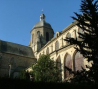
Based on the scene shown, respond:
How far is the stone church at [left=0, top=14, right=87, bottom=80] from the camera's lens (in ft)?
89.9

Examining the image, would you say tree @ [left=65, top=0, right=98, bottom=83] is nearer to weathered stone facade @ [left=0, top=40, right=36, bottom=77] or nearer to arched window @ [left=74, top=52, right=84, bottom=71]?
arched window @ [left=74, top=52, right=84, bottom=71]

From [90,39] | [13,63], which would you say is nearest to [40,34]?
[13,63]

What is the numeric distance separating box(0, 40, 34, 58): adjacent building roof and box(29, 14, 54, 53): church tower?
1.97 metres

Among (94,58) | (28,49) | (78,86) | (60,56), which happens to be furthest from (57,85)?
(28,49)

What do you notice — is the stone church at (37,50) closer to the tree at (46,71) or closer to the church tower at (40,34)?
the church tower at (40,34)

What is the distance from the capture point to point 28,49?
47281 millimetres

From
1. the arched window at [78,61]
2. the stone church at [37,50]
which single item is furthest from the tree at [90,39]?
the stone church at [37,50]

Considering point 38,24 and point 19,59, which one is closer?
point 19,59

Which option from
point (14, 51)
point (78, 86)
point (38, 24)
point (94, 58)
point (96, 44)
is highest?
point (38, 24)

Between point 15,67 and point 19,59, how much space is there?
8.66 feet

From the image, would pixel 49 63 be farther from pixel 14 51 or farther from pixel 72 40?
pixel 14 51

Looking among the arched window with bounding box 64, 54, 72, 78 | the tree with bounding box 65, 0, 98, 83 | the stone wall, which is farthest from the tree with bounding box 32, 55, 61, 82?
the stone wall

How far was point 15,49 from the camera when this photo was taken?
144ft

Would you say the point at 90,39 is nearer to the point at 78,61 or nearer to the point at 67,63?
the point at 78,61
